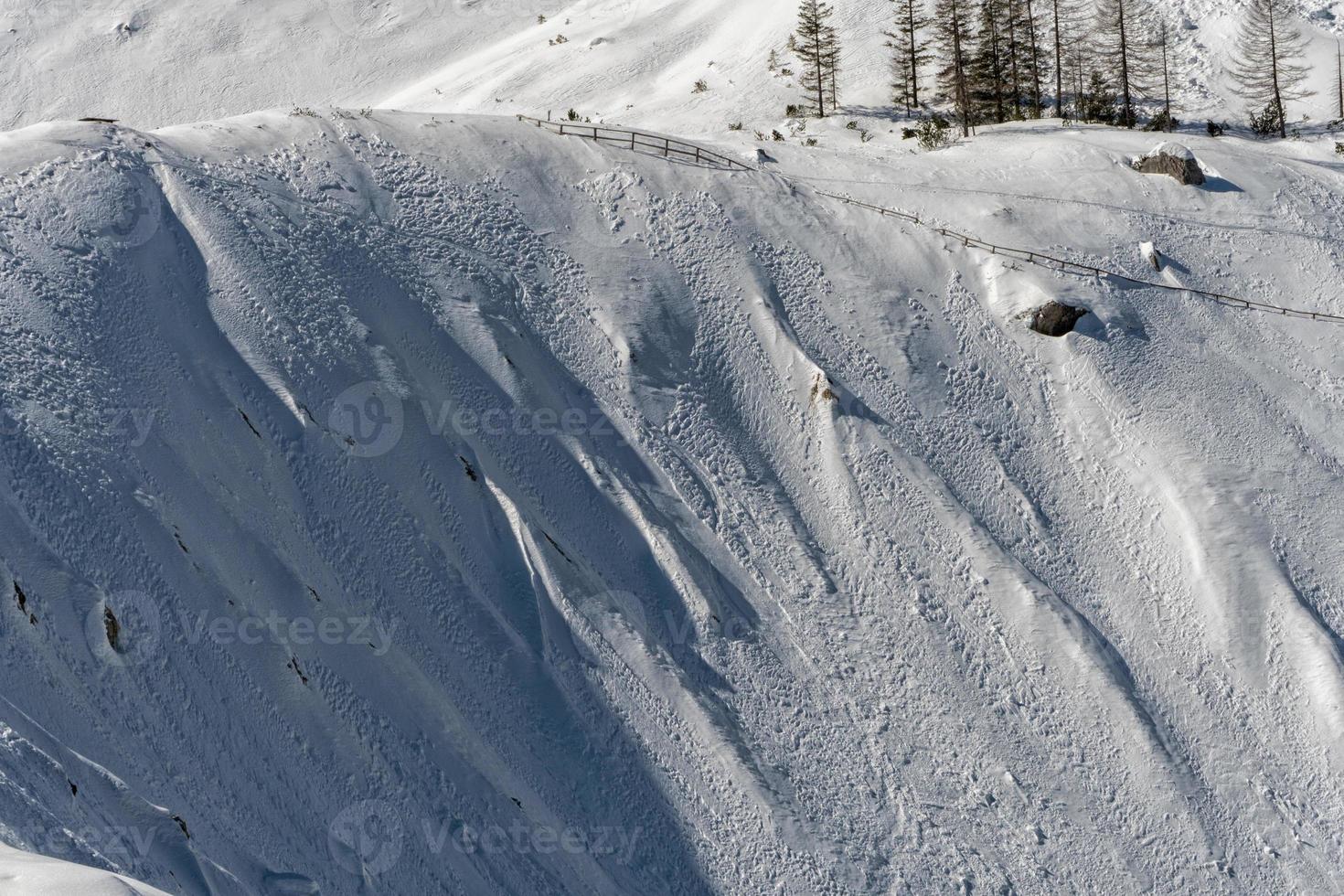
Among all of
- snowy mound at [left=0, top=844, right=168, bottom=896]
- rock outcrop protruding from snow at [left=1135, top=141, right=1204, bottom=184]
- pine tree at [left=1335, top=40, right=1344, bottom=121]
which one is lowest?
pine tree at [left=1335, top=40, right=1344, bottom=121]

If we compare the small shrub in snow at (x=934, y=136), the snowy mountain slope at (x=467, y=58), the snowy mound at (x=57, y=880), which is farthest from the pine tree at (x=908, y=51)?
the snowy mound at (x=57, y=880)

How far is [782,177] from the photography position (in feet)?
106

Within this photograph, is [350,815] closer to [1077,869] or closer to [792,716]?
[792,716]

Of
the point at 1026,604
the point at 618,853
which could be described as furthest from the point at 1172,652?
the point at 618,853

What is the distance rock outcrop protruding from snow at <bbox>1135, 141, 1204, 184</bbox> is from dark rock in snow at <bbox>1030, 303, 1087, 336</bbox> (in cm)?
745

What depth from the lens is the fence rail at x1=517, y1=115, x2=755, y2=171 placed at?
31.6 m

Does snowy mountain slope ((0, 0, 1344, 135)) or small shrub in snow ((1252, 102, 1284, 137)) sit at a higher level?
snowy mountain slope ((0, 0, 1344, 135))

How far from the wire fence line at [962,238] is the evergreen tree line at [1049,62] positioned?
390 inches

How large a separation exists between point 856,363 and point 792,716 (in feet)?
29.9

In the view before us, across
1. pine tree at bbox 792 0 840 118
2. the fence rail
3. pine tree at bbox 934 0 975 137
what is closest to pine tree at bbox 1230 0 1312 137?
A: pine tree at bbox 934 0 975 137

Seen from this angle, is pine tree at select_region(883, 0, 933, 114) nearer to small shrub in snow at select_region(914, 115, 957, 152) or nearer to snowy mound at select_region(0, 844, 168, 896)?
small shrub in snow at select_region(914, 115, 957, 152)

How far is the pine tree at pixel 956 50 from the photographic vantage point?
39.9 meters

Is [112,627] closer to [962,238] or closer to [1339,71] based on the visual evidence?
[962,238]

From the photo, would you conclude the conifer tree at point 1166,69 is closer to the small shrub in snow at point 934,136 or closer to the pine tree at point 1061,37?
the pine tree at point 1061,37
